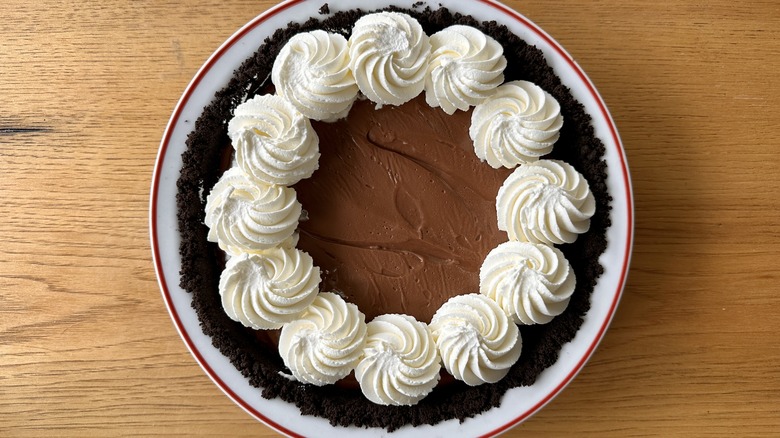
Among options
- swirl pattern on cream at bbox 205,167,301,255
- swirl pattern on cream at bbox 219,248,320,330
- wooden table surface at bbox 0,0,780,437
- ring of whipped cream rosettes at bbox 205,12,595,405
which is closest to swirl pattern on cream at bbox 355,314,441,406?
ring of whipped cream rosettes at bbox 205,12,595,405

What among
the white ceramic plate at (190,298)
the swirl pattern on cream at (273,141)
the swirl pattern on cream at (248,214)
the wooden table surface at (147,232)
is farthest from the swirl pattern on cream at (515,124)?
the swirl pattern on cream at (248,214)

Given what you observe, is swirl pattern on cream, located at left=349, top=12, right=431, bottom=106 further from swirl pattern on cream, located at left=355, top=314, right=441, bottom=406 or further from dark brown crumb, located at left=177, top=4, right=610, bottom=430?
swirl pattern on cream, located at left=355, top=314, right=441, bottom=406

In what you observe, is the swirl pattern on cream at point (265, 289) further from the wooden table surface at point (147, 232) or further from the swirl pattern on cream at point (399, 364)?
the wooden table surface at point (147, 232)

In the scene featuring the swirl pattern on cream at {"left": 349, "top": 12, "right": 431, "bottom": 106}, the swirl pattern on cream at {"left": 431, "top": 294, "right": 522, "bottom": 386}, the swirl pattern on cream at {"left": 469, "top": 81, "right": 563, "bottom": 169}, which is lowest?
the swirl pattern on cream at {"left": 431, "top": 294, "right": 522, "bottom": 386}

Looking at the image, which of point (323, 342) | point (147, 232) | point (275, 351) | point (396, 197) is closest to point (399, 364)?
point (323, 342)

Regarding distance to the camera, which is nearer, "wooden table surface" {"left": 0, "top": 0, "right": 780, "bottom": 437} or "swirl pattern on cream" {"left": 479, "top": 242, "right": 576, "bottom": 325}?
"swirl pattern on cream" {"left": 479, "top": 242, "right": 576, "bottom": 325}

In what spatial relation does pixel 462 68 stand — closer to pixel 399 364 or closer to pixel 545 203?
pixel 545 203
